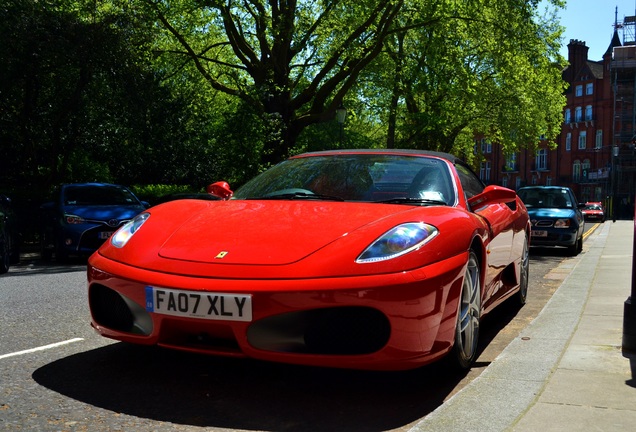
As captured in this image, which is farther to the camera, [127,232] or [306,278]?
[127,232]

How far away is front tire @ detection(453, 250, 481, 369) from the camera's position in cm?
406

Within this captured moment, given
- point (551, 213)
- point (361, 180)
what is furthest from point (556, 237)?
point (361, 180)

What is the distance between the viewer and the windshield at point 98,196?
42.7 ft

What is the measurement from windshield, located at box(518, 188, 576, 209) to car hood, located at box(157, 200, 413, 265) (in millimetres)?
12957

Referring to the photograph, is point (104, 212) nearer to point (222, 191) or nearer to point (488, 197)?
point (222, 191)

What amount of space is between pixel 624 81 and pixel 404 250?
73.5 metres

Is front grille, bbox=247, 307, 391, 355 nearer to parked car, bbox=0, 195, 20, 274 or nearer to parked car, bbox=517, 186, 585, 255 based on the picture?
parked car, bbox=0, 195, 20, 274

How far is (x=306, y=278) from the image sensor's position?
3.40 meters

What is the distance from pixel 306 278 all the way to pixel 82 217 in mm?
9584

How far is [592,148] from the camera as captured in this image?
275ft

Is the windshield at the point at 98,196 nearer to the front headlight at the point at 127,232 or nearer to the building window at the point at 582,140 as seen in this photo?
the front headlight at the point at 127,232

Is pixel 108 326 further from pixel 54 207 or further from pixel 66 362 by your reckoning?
pixel 54 207

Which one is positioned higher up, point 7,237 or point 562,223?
point 7,237

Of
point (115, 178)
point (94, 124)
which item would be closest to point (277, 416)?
point (94, 124)
